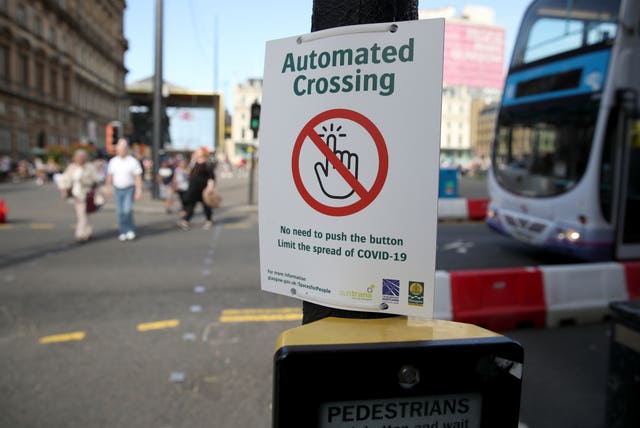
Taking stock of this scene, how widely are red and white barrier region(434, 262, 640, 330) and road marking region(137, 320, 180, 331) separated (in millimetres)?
2379

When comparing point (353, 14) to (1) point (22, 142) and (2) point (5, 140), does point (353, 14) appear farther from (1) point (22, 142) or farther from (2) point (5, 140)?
(1) point (22, 142)

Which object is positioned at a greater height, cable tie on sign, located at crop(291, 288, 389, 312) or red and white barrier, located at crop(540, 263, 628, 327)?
cable tie on sign, located at crop(291, 288, 389, 312)

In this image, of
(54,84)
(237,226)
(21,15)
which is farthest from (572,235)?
(54,84)

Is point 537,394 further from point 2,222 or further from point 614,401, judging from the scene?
point 2,222

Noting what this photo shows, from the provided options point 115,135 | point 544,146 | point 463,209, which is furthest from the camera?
point 115,135

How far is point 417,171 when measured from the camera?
1269mm

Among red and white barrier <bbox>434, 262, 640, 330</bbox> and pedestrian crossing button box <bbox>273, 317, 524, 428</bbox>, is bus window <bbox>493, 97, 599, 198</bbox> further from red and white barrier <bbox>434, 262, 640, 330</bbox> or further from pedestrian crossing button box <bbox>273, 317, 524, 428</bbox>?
pedestrian crossing button box <bbox>273, 317, 524, 428</bbox>

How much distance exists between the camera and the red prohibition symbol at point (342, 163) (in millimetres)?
1293

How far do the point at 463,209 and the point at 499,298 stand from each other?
991 centimetres

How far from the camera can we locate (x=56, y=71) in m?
49.3

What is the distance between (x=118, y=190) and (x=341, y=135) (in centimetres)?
832

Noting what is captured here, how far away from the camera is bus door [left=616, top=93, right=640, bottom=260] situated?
22.4 feet

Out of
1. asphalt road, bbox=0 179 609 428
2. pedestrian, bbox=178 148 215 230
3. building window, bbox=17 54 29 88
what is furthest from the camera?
building window, bbox=17 54 29 88

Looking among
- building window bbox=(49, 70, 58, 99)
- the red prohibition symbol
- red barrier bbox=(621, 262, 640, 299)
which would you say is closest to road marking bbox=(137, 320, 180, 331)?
the red prohibition symbol
